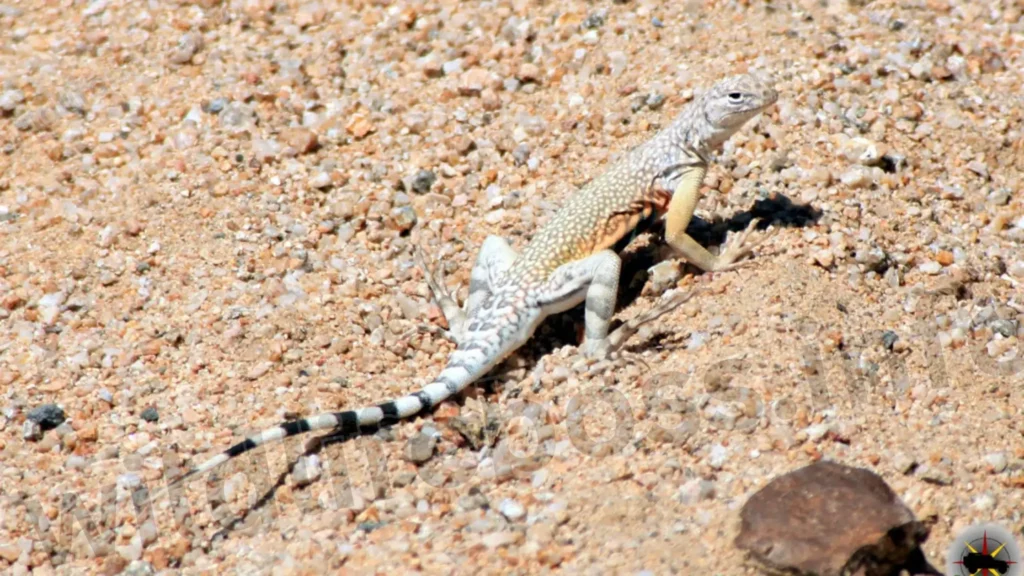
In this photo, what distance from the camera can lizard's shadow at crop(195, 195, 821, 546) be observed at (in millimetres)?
5789

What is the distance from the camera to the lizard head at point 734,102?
5.58 m

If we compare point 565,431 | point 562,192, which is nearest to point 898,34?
point 562,192

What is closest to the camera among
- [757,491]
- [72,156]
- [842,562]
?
[842,562]

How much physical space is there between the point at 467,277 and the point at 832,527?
9.40ft

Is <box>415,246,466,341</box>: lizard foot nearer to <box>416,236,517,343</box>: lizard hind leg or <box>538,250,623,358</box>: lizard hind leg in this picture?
<box>416,236,517,343</box>: lizard hind leg

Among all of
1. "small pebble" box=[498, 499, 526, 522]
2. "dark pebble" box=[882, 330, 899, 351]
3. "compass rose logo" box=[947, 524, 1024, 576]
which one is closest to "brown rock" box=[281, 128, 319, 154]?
"small pebble" box=[498, 499, 526, 522]

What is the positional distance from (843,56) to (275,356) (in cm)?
421

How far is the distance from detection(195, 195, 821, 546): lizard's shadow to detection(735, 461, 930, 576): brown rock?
5.86ft

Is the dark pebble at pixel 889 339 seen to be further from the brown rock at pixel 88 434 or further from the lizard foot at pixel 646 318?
the brown rock at pixel 88 434

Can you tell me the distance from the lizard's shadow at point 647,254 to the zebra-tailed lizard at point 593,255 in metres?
0.20

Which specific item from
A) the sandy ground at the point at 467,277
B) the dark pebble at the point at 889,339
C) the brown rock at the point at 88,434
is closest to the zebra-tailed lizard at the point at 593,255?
the sandy ground at the point at 467,277

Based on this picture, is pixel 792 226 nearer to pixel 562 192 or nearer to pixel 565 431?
pixel 562 192

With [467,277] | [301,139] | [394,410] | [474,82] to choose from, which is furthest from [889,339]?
[301,139]

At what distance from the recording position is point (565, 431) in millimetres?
4996
